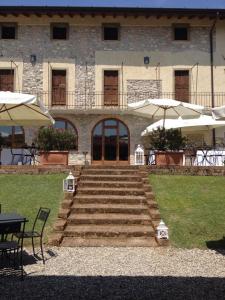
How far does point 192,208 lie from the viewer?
9867 millimetres

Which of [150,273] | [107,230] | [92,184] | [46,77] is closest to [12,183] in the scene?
[92,184]

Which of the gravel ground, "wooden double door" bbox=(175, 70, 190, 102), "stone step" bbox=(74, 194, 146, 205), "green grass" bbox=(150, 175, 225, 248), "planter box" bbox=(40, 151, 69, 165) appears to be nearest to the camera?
the gravel ground

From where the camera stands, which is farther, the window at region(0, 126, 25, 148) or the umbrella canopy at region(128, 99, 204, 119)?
the window at region(0, 126, 25, 148)

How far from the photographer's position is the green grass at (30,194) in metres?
9.44

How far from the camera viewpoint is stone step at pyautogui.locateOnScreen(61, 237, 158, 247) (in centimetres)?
828

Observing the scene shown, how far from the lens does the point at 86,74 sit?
20.2 m

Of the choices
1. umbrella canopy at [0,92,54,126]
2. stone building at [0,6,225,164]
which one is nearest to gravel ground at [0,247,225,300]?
umbrella canopy at [0,92,54,126]

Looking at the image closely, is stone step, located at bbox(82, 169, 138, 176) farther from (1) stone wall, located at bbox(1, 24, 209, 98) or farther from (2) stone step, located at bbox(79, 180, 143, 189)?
(1) stone wall, located at bbox(1, 24, 209, 98)

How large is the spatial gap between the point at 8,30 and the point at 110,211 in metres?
13.8

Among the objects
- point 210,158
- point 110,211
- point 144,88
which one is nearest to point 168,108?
point 210,158

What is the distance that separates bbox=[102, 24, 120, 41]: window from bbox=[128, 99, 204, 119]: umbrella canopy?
5.67m

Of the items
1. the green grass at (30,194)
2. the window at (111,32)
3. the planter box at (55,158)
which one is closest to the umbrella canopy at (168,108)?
the planter box at (55,158)

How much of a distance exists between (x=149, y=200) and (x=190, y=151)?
5.89 m

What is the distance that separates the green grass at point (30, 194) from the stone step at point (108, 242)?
57cm
